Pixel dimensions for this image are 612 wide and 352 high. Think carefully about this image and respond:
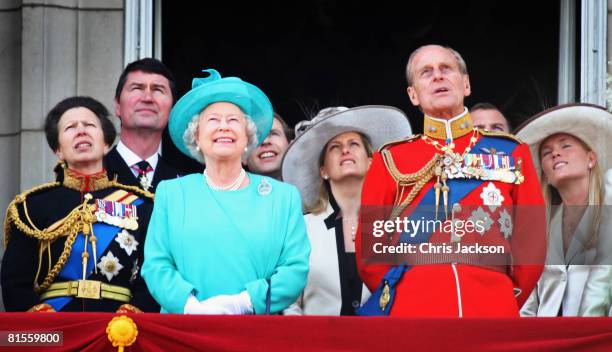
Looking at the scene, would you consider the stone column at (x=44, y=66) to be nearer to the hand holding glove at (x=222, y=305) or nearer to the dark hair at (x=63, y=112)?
→ the dark hair at (x=63, y=112)

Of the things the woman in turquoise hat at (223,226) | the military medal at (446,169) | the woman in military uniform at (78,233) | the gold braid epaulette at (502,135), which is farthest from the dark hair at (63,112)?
the gold braid epaulette at (502,135)

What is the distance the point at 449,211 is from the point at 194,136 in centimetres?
119

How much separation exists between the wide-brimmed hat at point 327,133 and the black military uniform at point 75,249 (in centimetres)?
93

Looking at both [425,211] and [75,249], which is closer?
[425,211]

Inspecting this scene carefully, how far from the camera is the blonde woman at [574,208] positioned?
7.11 meters

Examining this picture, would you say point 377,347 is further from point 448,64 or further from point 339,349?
point 448,64

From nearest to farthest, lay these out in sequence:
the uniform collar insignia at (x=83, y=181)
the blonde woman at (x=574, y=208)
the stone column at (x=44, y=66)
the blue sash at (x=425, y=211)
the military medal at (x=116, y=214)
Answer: the blue sash at (x=425, y=211), the military medal at (x=116, y=214), the uniform collar insignia at (x=83, y=181), the blonde woman at (x=574, y=208), the stone column at (x=44, y=66)

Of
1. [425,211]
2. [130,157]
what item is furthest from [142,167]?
[425,211]

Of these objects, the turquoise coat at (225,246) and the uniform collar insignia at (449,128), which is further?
the uniform collar insignia at (449,128)

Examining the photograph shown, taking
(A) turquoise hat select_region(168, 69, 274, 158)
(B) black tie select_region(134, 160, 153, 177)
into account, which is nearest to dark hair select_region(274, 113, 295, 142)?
(B) black tie select_region(134, 160, 153, 177)

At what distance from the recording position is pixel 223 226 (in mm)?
6484

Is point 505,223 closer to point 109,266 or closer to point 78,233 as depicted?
point 109,266

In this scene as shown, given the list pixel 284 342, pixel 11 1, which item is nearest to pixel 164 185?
pixel 284 342

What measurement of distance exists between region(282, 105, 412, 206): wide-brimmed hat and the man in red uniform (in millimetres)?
645
